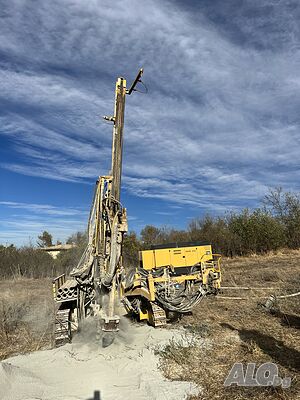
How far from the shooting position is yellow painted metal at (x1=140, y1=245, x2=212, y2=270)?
11234 mm

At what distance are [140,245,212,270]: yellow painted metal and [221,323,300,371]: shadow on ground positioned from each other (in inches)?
141

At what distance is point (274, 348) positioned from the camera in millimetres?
6332

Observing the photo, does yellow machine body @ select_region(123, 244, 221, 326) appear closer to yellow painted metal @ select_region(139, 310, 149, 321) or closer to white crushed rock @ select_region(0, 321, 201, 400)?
yellow painted metal @ select_region(139, 310, 149, 321)

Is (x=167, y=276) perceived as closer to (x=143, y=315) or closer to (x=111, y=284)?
(x=143, y=315)

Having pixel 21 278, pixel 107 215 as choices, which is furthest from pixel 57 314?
pixel 21 278

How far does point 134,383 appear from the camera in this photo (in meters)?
5.30

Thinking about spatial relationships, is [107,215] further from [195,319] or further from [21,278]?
[21,278]

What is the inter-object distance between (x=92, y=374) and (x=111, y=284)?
5.50 ft

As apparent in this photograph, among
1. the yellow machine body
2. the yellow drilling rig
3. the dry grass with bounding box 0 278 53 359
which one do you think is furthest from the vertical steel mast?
the dry grass with bounding box 0 278 53 359

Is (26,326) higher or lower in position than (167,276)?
lower

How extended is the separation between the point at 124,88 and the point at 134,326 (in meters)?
5.34

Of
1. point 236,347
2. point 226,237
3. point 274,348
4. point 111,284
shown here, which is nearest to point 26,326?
point 111,284

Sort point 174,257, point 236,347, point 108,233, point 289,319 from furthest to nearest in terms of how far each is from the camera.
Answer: point 174,257 < point 289,319 < point 108,233 < point 236,347

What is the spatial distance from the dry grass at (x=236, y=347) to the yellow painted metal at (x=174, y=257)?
1389mm
